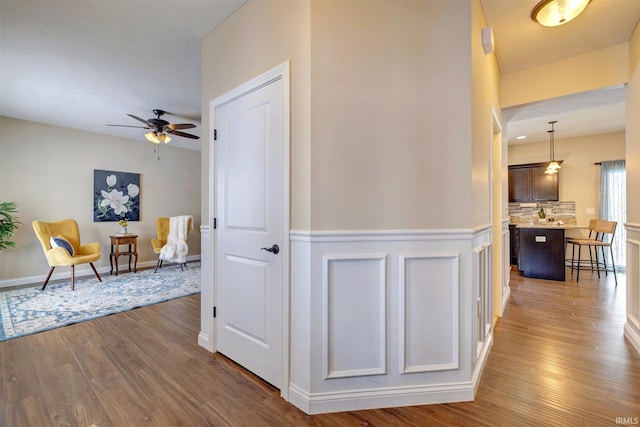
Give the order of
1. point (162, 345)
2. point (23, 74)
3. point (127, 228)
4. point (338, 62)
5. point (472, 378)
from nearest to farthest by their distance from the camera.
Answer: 1. point (338, 62)
2. point (472, 378)
3. point (162, 345)
4. point (23, 74)
5. point (127, 228)

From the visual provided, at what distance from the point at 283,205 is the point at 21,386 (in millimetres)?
2111

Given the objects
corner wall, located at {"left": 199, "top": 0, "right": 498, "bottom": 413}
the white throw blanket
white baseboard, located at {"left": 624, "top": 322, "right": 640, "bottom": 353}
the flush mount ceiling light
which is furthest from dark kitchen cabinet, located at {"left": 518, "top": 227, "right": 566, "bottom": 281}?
the white throw blanket

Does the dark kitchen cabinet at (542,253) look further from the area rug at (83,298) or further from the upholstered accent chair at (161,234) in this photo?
the upholstered accent chair at (161,234)

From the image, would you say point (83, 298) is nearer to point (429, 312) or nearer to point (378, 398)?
point (378, 398)

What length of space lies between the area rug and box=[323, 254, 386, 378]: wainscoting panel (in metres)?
2.91

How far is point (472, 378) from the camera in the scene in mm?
1724

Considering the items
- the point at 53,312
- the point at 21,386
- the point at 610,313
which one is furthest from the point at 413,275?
the point at 53,312

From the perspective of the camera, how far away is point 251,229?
199 centimetres

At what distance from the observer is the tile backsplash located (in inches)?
225

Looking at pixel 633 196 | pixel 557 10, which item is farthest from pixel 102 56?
pixel 633 196

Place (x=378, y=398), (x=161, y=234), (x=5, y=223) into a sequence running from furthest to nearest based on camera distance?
(x=161, y=234)
(x=5, y=223)
(x=378, y=398)

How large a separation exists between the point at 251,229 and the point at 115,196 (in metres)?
4.84

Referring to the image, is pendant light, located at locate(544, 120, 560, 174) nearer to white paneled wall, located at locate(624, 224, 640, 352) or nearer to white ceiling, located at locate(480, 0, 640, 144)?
white ceiling, located at locate(480, 0, 640, 144)

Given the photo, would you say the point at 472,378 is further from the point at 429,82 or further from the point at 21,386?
the point at 21,386
